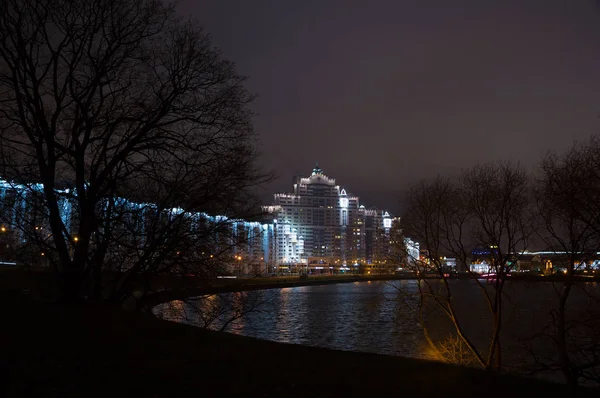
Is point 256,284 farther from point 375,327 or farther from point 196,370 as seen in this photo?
point 196,370

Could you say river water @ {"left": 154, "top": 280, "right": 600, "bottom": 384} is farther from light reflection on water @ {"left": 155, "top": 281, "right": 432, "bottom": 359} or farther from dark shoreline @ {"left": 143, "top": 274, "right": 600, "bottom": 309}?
dark shoreline @ {"left": 143, "top": 274, "right": 600, "bottom": 309}

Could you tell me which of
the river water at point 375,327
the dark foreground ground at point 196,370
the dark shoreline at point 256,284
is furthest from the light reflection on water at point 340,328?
the dark foreground ground at point 196,370

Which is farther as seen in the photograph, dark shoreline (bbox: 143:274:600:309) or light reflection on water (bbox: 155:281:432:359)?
light reflection on water (bbox: 155:281:432:359)

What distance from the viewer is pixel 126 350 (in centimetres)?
788

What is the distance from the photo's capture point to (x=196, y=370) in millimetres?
6961

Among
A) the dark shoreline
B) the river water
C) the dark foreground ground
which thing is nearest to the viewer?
the dark foreground ground

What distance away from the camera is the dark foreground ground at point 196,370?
6109 mm

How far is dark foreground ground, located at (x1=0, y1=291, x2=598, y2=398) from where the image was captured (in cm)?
611

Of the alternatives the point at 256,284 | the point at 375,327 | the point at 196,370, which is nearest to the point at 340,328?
the point at 375,327

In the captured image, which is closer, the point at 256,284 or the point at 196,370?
the point at 196,370

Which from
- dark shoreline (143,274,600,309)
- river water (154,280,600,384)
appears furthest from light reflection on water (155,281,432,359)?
dark shoreline (143,274,600,309)

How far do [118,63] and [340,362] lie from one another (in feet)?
30.0

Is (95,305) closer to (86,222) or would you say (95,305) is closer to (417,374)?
(86,222)

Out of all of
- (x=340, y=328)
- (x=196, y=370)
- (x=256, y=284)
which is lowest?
(x=340, y=328)
